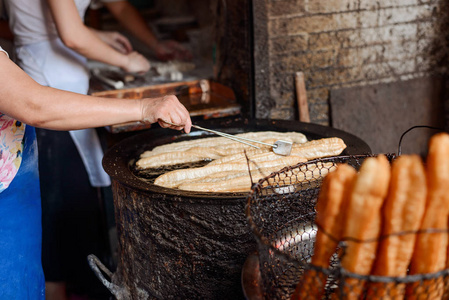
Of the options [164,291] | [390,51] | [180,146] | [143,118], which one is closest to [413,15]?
[390,51]

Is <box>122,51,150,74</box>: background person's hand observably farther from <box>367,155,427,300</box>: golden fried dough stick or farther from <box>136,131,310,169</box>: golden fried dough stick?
<box>367,155,427,300</box>: golden fried dough stick

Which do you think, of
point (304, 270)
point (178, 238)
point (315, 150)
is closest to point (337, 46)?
point (315, 150)

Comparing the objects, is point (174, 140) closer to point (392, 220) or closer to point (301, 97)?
point (301, 97)

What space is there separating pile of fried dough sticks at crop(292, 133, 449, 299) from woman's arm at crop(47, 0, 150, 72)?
255 centimetres

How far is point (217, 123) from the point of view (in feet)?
10.4

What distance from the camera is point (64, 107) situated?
2.09 meters

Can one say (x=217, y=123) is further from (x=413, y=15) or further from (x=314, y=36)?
(x=413, y=15)

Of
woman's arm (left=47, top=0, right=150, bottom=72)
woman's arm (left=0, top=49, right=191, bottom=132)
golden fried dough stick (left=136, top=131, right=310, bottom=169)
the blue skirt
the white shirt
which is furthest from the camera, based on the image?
the white shirt

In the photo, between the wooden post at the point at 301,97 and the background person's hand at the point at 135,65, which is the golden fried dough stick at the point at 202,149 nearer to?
the wooden post at the point at 301,97

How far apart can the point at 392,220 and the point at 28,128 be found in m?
2.19

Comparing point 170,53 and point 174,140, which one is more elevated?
point 170,53

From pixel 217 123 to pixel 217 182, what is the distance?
1.00m

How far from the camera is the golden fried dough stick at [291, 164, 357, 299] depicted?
1.24 meters

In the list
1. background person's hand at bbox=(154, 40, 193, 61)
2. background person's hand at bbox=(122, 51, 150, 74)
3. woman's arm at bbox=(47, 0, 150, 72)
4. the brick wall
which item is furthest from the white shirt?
the brick wall
